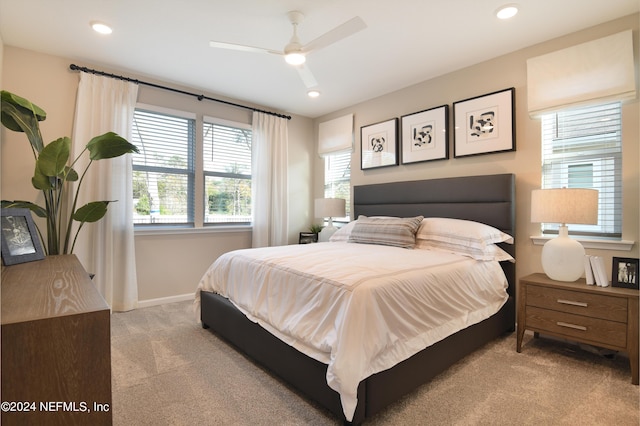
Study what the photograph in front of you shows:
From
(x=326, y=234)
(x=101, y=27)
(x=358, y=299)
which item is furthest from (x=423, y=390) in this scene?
(x=101, y=27)

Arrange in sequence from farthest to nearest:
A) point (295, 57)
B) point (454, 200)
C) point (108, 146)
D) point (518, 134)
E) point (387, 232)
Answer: point (454, 200), point (387, 232), point (518, 134), point (108, 146), point (295, 57)

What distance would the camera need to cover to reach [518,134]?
299cm

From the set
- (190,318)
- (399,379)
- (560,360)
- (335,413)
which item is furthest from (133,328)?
(560,360)

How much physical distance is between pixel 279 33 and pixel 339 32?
841 mm

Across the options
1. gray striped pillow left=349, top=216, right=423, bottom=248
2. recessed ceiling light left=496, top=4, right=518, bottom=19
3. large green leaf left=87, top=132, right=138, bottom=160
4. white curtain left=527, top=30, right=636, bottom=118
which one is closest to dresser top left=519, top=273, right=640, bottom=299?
gray striped pillow left=349, top=216, right=423, bottom=248

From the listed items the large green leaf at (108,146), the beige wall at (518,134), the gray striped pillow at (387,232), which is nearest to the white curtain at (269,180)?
the beige wall at (518,134)

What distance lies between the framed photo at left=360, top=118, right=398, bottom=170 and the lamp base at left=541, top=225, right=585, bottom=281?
1983mm

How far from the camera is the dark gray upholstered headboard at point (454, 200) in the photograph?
2.91 m

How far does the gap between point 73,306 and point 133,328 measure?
8.37 feet

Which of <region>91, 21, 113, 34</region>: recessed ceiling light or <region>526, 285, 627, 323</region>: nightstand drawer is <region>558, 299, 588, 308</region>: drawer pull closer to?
<region>526, 285, 627, 323</region>: nightstand drawer

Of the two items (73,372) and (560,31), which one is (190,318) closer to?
(73,372)

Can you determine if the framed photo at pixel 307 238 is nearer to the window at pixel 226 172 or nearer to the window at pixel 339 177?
the window at pixel 339 177

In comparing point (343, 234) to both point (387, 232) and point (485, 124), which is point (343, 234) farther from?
point (485, 124)

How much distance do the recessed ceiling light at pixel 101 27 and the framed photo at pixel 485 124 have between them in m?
3.35
